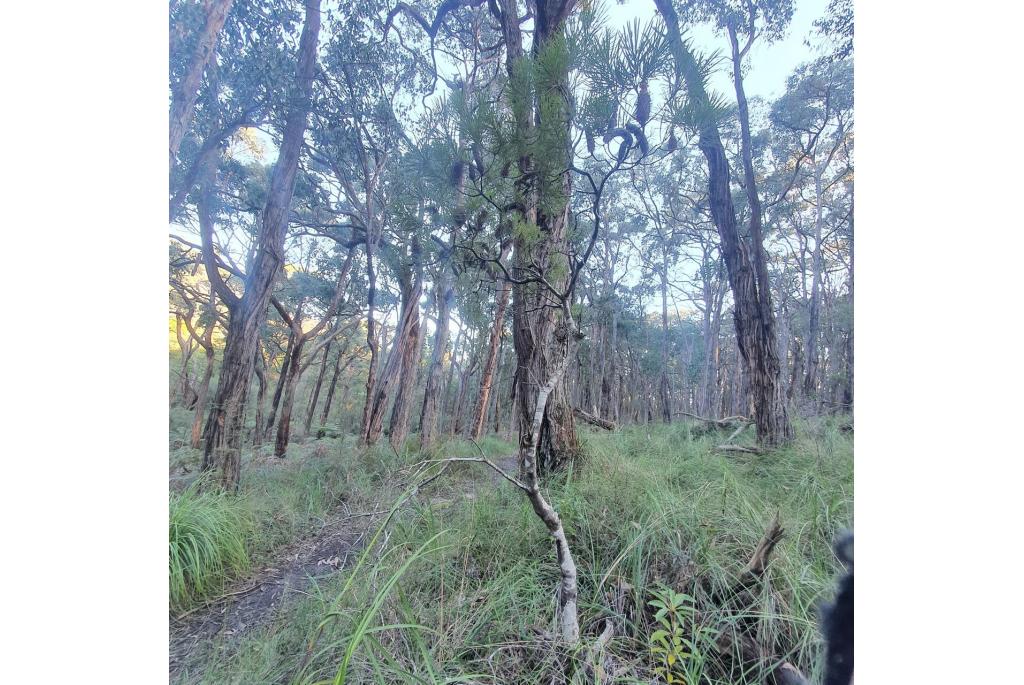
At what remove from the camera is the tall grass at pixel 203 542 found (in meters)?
0.91

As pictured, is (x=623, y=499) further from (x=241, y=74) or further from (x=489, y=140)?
(x=241, y=74)

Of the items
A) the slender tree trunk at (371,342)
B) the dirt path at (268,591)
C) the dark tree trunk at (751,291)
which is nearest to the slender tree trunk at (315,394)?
the slender tree trunk at (371,342)

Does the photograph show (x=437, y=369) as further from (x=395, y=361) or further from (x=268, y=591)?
(x=268, y=591)

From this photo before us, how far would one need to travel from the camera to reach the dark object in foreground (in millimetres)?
645

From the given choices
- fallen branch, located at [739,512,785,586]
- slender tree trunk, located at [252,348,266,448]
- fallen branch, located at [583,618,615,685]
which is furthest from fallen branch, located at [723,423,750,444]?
slender tree trunk, located at [252,348,266,448]

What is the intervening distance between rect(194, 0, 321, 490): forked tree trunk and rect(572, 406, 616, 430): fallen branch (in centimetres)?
109

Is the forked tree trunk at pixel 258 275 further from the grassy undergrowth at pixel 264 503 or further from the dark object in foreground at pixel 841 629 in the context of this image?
the dark object in foreground at pixel 841 629

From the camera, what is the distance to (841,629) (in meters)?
0.68

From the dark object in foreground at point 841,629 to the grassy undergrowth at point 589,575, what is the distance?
0.02m

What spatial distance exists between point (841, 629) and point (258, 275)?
1.79m
